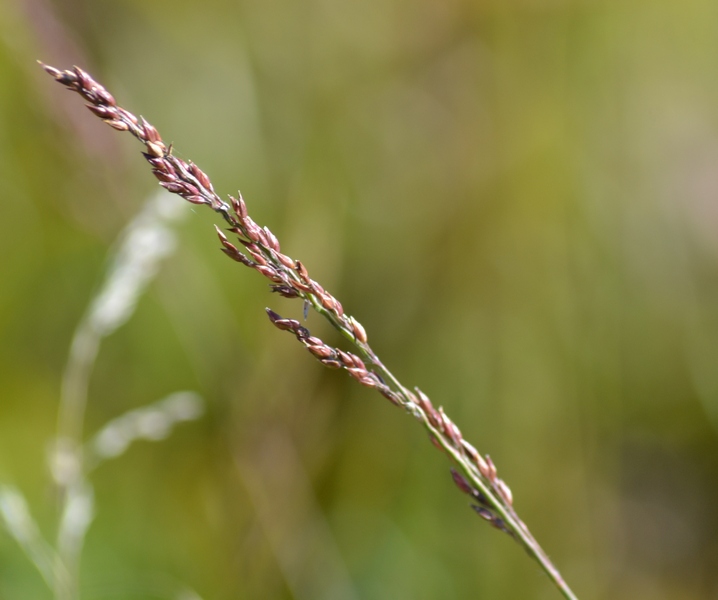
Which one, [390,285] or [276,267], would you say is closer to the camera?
[276,267]

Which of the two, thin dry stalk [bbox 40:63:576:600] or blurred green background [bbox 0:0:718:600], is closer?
thin dry stalk [bbox 40:63:576:600]

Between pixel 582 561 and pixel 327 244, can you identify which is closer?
pixel 582 561

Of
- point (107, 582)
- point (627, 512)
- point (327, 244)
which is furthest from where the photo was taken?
point (327, 244)

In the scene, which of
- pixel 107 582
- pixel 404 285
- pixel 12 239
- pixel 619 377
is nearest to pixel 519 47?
pixel 404 285

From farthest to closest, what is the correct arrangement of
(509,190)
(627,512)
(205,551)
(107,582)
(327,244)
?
1. (509,190)
2. (327,244)
3. (627,512)
4. (205,551)
5. (107,582)

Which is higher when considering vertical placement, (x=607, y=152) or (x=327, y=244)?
(x=327, y=244)

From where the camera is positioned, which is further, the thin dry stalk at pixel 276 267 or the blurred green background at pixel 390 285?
the blurred green background at pixel 390 285

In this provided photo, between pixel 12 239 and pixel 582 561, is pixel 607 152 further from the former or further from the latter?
pixel 12 239

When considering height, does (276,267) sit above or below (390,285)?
above
